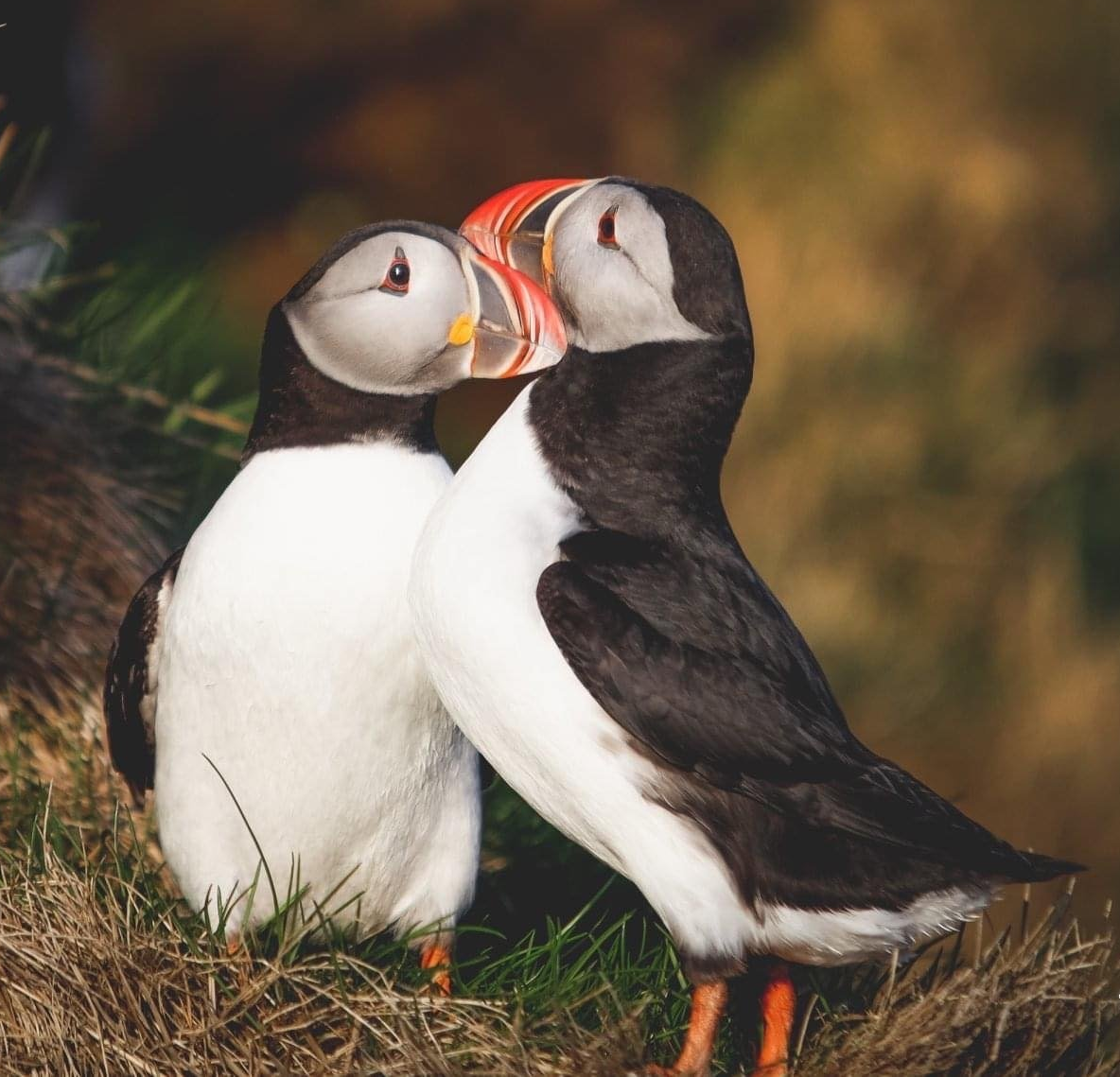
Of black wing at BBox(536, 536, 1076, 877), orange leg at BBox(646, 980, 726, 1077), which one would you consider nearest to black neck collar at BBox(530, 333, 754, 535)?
black wing at BBox(536, 536, 1076, 877)

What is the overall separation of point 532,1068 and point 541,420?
3.77 feet

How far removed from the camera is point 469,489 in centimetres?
302

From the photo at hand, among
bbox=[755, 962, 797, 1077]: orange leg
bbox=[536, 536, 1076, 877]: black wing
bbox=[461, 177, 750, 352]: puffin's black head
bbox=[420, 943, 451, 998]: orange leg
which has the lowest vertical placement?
bbox=[420, 943, 451, 998]: orange leg

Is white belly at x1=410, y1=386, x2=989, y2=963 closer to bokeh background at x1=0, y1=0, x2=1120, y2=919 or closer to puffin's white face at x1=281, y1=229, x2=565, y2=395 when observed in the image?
puffin's white face at x1=281, y1=229, x2=565, y2=395

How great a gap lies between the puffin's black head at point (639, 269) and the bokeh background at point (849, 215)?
5.09m

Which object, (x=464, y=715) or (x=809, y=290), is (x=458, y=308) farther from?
(x=809, y=290)

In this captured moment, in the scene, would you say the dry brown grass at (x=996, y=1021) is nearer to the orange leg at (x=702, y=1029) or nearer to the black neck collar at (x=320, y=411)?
the orange leg at (x=702, y=1029)

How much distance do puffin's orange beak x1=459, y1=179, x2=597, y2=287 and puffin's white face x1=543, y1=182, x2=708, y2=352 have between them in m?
0.05

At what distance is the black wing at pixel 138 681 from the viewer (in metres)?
3.41

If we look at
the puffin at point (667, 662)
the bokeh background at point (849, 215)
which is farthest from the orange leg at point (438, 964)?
the bokeh background at point (849, 215)

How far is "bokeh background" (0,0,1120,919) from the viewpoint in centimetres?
864

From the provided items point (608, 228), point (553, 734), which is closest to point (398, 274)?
point (608, 228)

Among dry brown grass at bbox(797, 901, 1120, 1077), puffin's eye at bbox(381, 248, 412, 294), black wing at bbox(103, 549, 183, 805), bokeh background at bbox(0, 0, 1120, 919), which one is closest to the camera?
dry brown grass at bbox(797, 901, 1120, 1077)

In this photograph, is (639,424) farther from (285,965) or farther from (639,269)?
(285,965)
